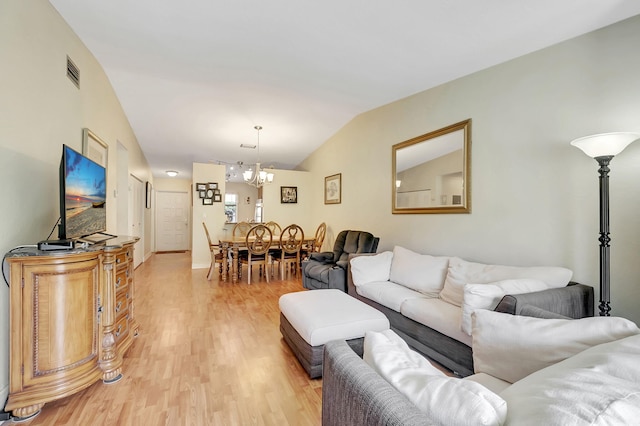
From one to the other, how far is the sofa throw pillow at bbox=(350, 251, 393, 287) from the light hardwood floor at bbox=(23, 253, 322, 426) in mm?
1005

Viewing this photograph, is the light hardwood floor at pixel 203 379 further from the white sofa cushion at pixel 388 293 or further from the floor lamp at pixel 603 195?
the floor lamp at pixel 603 195

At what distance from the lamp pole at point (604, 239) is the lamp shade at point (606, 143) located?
60 millimetres

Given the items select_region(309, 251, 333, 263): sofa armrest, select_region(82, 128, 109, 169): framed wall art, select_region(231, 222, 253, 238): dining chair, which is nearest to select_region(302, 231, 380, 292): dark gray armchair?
select_region(309, 251, 333, 263): sofa armrest

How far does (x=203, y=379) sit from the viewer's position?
6.42 ft

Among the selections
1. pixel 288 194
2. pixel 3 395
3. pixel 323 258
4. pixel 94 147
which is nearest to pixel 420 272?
pixel 323 258

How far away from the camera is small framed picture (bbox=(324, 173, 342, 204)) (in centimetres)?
529

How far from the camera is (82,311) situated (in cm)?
177

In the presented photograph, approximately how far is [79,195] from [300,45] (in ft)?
6.91

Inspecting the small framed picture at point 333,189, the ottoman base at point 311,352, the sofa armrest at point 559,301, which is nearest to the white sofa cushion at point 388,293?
the ottoman base at point 311,352

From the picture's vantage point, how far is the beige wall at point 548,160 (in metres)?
1.84

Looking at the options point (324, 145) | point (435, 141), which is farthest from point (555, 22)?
point (324, 145)

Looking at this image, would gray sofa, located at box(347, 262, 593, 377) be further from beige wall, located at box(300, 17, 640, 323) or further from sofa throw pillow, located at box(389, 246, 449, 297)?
sofa throw pillow, located at box(389, 246, 449, 297)

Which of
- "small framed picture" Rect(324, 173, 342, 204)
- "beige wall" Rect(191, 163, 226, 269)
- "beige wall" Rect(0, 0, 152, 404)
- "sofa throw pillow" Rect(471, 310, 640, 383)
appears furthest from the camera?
"beige wall" Rect(191, 163, 226, 269)

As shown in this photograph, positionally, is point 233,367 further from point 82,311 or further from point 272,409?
point 82,311
